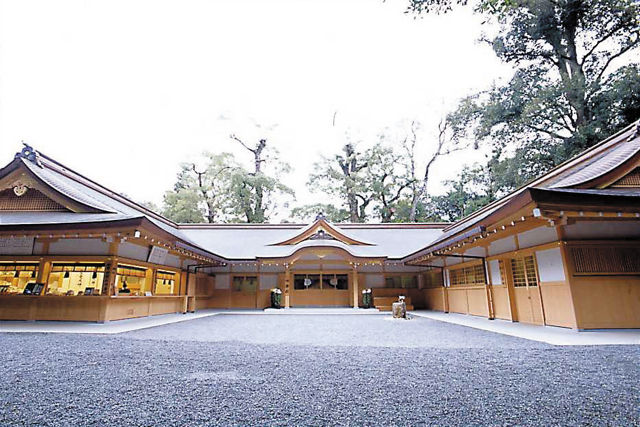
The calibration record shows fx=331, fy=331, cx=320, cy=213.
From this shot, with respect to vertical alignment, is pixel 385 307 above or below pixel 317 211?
below

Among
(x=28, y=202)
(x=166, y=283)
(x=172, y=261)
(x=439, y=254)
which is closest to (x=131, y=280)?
(x=166, y=283)

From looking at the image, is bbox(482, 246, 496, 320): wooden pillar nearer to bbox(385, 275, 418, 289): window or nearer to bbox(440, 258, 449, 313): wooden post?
bbox(440, 258, 449, 313): wooden post

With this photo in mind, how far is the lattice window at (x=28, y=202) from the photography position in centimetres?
821

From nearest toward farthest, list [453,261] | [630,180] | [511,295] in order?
[630,180] → [511,295] → [453,261]

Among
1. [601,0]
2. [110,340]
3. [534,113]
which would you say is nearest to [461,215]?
[534,113]

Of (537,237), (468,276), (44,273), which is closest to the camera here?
(537,237)

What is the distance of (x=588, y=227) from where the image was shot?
6.05 meters

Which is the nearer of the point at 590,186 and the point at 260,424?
the point at 260,424

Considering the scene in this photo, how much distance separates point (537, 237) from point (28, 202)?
1189 cm

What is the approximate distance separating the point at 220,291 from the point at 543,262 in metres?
11.8

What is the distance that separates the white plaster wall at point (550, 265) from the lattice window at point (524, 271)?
200 mm

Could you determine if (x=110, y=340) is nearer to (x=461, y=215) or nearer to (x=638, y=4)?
(x=638, y=4)

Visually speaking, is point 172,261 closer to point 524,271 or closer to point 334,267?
point 334,267

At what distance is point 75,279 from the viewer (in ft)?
25.4
